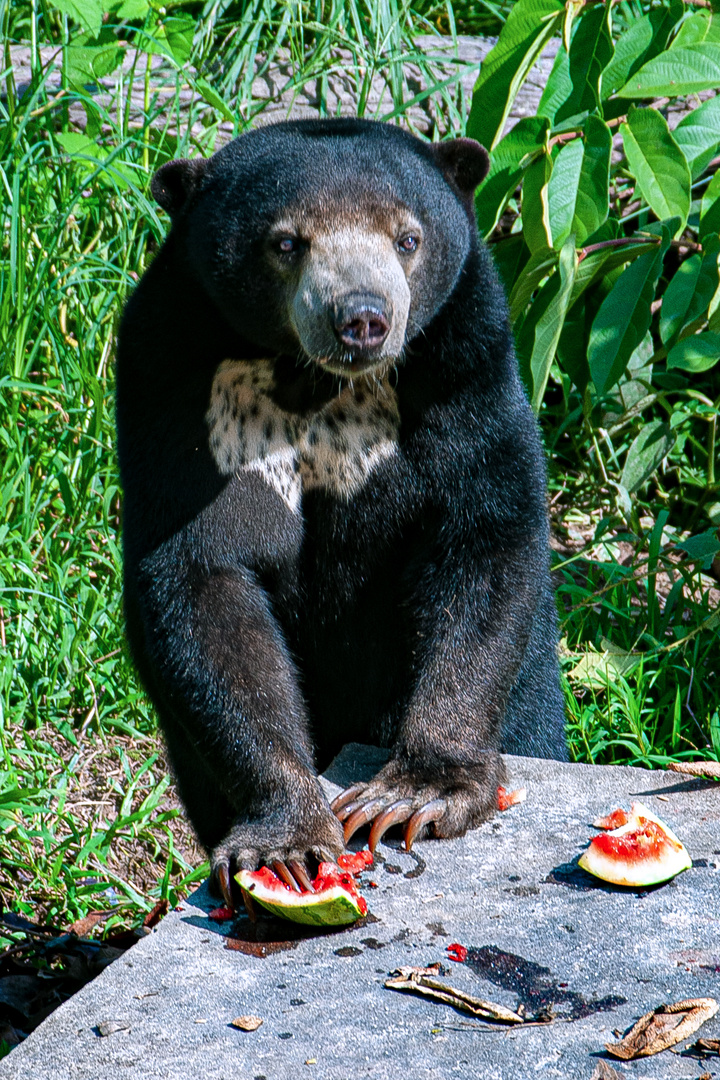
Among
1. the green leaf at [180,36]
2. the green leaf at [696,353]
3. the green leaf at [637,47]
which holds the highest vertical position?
the green leaf at [180,36]

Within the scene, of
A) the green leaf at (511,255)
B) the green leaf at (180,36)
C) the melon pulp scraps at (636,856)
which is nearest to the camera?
the melon pulp scraps at (636,856)

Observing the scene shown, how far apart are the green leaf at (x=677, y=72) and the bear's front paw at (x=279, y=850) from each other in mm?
1938

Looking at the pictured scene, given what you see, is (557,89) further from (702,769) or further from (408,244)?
(702,769)

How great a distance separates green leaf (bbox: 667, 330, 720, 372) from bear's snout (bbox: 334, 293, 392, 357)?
1407 mm

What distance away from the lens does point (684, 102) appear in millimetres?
5809

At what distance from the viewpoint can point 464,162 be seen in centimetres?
342

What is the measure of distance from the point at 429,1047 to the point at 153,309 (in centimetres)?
188

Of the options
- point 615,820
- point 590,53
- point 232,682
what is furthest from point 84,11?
point 615,820

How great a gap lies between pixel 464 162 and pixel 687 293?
31.5 inches

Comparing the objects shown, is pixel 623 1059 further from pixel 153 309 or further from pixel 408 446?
pixel 153 309

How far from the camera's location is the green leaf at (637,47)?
11.6 ft

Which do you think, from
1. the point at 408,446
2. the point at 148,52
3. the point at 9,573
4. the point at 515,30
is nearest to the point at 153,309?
the point at 408,446

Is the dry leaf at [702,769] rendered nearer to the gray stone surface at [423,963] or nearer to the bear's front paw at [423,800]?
the gray stone surface at [423,963]

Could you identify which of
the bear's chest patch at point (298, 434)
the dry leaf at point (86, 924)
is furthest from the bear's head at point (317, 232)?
the dry leaf at point (86, 924)
